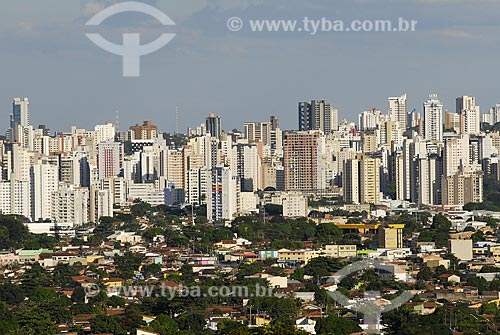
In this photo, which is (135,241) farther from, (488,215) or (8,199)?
(488,215)

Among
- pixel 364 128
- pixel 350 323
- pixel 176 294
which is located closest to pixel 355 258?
pixel 176 294

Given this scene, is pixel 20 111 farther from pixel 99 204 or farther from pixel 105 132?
pixel 99 204

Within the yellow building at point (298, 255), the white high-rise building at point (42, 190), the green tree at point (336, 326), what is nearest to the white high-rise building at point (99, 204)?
the white high-rise building at point (42, 190)

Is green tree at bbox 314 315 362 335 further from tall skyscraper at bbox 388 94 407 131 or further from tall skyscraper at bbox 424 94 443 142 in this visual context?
tall skyscraper at bbox 388 94 407 131

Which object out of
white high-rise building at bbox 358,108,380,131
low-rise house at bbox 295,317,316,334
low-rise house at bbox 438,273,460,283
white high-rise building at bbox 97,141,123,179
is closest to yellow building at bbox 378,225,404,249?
low-rise house at bbox 438,273,460,283

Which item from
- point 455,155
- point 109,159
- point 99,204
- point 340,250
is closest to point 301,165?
point 455,155
